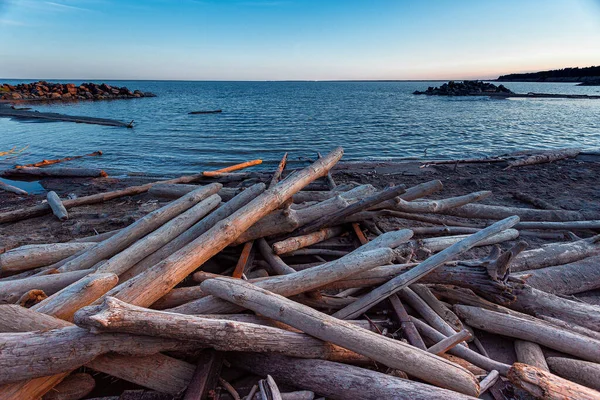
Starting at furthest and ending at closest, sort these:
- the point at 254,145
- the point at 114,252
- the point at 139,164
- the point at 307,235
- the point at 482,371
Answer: the point at 254,145, the point at 139,164, the point at 307,235, the point at 114,252, the point at 482,371

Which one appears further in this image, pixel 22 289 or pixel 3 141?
pixel 3 141

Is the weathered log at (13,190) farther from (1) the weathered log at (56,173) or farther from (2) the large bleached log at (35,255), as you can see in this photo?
(2) the large bleached log at (35,255)

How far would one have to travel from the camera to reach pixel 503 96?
222 ft

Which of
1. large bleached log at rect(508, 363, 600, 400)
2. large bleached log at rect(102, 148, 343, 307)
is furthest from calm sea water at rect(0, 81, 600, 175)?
large bleached log at rect(508, 363, 600, 400)

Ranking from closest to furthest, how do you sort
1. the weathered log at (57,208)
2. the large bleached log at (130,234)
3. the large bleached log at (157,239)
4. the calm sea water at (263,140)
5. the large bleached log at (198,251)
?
the large bleached log at (198,251)
the large bleached log at (157,239)
the large bleached log at (130,234)
the weathered log at (57,208)
the calm sea water at (263,140)

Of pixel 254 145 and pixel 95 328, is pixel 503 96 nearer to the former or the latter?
pixel 254 145

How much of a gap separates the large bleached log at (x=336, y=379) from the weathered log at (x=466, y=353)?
26.5 inches

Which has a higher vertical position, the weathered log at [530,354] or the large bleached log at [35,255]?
the large bleached log at [35,255]

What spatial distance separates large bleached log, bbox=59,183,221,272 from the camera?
140 inches

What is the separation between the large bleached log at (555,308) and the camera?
10.5ft

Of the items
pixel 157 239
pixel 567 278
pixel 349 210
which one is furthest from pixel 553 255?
pixel 157 239

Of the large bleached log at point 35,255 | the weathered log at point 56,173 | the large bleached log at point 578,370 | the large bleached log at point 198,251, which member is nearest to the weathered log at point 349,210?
the large bleached log at point 198,251

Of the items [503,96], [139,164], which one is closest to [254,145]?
[139,164]

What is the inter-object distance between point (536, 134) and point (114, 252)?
2816 cm
